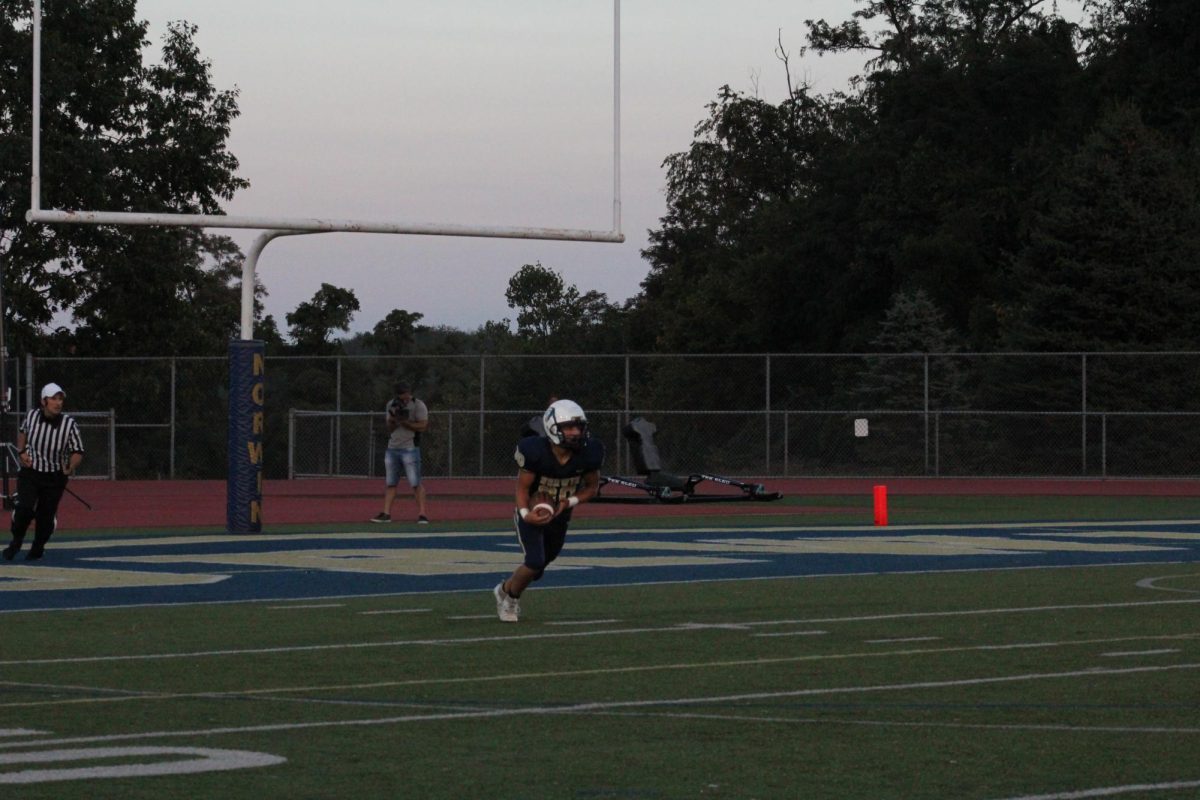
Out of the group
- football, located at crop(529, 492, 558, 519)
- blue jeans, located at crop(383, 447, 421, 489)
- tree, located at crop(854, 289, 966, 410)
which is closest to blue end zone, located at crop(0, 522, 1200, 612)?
blue jeans, located at crop(383, 447, 421, 489)

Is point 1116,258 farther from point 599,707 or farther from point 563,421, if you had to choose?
point 599,707

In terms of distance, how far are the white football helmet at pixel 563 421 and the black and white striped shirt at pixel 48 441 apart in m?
7.33

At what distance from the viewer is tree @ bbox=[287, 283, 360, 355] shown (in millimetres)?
80312

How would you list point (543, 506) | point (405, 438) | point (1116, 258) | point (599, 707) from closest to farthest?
point (599, 707)
point (543, 506)
point (405, 438)
point (1116, 258)

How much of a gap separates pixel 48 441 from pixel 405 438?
759 cm

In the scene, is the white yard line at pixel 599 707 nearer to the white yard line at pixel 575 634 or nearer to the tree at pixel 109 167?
the white yard line at pixel 575 634

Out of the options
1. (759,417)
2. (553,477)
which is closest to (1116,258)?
(759,417)

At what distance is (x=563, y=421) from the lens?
1265cm

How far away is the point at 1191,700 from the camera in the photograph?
9602 mm

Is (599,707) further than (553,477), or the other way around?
(553,477)

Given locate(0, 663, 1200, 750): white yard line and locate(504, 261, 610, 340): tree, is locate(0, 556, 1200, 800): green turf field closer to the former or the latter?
locate(0, 663, 1200, 750): white yard line

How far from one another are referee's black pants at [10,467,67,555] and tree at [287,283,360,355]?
60.8 meters

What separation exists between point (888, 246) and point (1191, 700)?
5322 cm

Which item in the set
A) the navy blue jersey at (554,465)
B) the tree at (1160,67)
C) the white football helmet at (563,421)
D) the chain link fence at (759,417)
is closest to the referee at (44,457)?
the navy blue jersey at (554,465)
